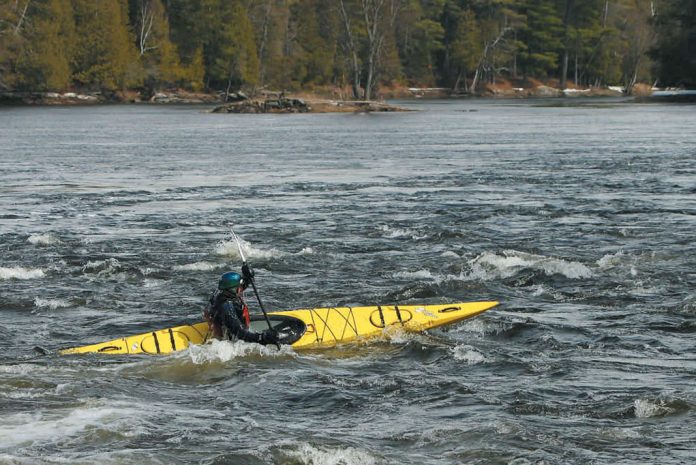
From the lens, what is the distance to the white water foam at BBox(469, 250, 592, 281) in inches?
848

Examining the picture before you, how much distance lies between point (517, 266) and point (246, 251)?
6.16m

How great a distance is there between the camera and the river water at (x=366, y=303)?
12766mm

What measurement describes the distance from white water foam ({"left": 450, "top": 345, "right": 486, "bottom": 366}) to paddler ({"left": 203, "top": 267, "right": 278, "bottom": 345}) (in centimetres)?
271

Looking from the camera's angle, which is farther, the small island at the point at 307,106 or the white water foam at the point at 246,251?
the small island at the point at 307,106

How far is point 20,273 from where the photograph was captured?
22.3 metres

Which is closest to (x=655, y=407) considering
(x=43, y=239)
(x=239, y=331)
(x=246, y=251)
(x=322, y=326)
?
(x=322, y=326)

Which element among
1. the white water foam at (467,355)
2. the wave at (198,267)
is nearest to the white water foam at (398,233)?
the wave at (198,267)

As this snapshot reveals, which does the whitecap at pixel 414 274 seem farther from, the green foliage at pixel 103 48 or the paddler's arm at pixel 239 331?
the green foliage at pixel 103 48

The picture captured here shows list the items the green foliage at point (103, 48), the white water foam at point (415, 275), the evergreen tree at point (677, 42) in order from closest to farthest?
the white water foam at point (415, 275)
the evergreen tree at point (677, 42)
the green foliage at point (103, 48)

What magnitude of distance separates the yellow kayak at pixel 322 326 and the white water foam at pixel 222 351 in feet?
1.36

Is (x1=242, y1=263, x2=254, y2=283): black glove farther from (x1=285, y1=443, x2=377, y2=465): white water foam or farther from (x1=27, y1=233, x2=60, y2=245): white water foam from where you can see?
(x1=27, y1=233, x2=60, y2=245): white water foam

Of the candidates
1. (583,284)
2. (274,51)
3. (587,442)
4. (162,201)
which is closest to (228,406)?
(587,442)

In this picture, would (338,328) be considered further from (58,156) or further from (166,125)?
(166,125)

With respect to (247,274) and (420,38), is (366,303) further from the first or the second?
(420,38)
